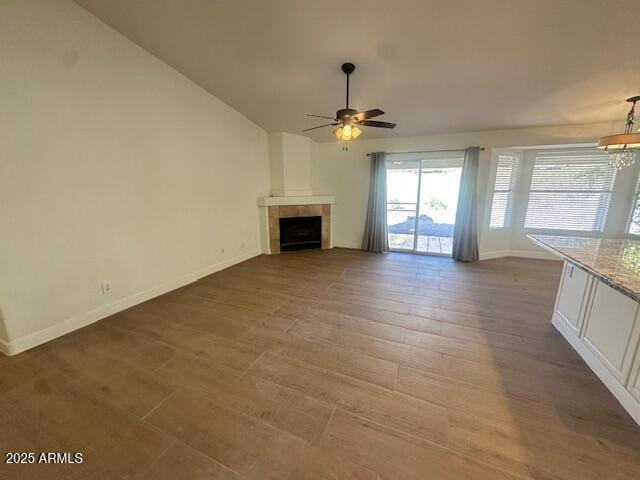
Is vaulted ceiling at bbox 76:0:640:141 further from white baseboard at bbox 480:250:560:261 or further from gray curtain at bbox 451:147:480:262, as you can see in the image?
white baseboard at bbox 480:250:560:261

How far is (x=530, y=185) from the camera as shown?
4.98 meters

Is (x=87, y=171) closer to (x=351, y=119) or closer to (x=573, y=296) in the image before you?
(x=351, y=119)

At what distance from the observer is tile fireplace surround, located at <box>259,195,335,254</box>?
207 inches

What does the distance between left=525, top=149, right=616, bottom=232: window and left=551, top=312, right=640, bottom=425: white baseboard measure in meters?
3.33

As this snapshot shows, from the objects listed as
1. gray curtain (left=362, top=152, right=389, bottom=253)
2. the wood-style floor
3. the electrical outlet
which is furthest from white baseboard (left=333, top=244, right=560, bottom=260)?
the electrical outlet

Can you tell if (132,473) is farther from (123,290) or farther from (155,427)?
(123,290)

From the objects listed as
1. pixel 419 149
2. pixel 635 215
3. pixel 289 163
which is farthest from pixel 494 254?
pixel 289 163

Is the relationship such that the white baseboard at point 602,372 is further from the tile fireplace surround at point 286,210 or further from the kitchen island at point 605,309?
the tile fireplace surround at point 286,210

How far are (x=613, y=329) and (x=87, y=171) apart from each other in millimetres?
4719

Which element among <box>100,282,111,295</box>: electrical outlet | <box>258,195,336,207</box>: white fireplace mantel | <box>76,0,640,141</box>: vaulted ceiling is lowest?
<box>100,282,111,295</box>: electrical outlet

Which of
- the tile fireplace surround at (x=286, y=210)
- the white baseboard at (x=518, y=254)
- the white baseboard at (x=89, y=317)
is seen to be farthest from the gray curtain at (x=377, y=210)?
the white baseboard at (x=89, y=317)

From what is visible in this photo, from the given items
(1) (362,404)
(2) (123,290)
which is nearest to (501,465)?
(1) (362,404)

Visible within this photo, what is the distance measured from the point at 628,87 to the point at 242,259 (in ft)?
19.3

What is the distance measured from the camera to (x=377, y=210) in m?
5.39
